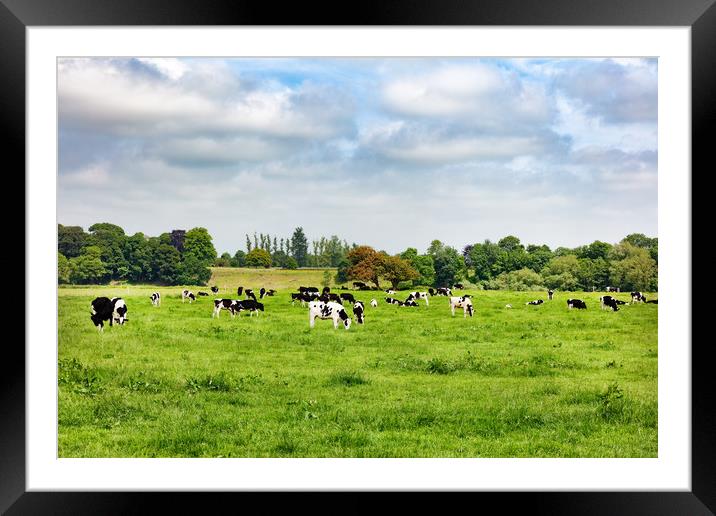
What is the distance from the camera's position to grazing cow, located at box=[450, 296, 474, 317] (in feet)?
28.1

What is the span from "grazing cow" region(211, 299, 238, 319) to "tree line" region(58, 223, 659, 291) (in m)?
0.67

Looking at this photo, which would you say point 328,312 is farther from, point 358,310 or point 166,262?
point 166,262

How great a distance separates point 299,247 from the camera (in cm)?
779

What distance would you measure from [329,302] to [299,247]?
3.21 ft

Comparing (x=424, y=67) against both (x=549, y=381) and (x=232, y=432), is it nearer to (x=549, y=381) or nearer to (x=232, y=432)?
(x=549, y=381)

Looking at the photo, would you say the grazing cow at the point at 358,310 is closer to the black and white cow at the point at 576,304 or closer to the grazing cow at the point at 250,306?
the grazing cow at the point at 250,306

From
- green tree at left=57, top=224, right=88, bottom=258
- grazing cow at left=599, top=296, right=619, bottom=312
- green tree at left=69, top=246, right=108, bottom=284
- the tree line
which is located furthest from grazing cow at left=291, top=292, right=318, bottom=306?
grazing cow at left=599, top=296, right=619, bottom=312

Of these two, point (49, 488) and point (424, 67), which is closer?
point (49, 488)

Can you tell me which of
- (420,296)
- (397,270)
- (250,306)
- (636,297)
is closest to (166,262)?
(250,306)

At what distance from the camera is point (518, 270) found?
26.7ft
